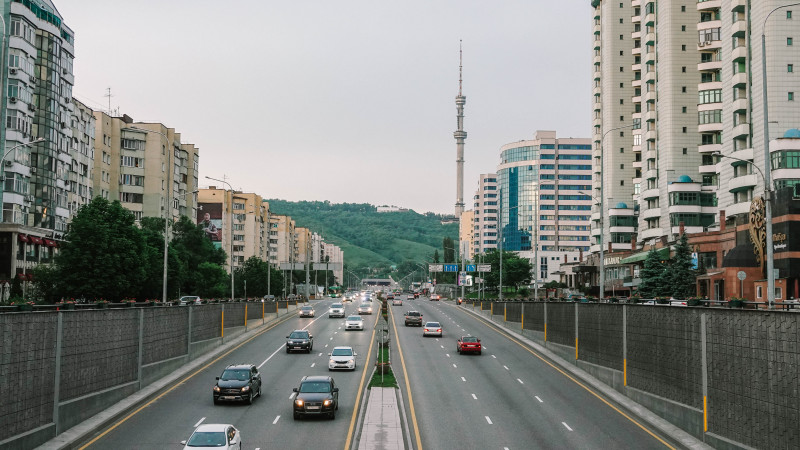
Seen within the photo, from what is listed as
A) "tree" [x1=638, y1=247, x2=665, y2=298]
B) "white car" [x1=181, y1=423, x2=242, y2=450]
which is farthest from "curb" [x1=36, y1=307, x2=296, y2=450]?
"tree" [x1=638, y1=247, x2=665, y2=298]

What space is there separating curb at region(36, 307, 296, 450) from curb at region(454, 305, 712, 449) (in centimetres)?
2219

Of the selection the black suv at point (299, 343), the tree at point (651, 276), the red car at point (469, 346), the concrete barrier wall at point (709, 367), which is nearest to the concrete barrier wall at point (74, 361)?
the black suv at point (299, 343)

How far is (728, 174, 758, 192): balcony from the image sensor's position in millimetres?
78375

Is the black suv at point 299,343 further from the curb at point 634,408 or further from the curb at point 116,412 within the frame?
the curb at point 634,408

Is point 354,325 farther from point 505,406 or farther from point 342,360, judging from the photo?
point 505,406

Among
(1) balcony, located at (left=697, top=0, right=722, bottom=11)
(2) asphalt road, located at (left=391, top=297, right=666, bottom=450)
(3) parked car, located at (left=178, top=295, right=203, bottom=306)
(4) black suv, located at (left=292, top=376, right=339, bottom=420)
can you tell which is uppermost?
(1) balcony, located at (left=697, top=0, right=722, bottom=11)

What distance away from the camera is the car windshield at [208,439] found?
75.3 ft

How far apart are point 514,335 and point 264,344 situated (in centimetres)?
2267

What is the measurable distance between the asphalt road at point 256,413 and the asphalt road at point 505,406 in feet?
11.5

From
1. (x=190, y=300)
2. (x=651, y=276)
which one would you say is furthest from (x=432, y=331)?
(x=651, y=276)

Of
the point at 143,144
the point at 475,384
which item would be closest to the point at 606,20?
the point at 143,144

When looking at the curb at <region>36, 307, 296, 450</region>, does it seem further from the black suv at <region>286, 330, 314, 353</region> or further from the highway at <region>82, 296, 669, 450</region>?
the black suv at <region>286, 330, 314, 353</region>

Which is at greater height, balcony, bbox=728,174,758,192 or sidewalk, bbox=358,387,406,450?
balcony, bbox=728,174,758,192

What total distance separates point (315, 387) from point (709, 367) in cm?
1591
